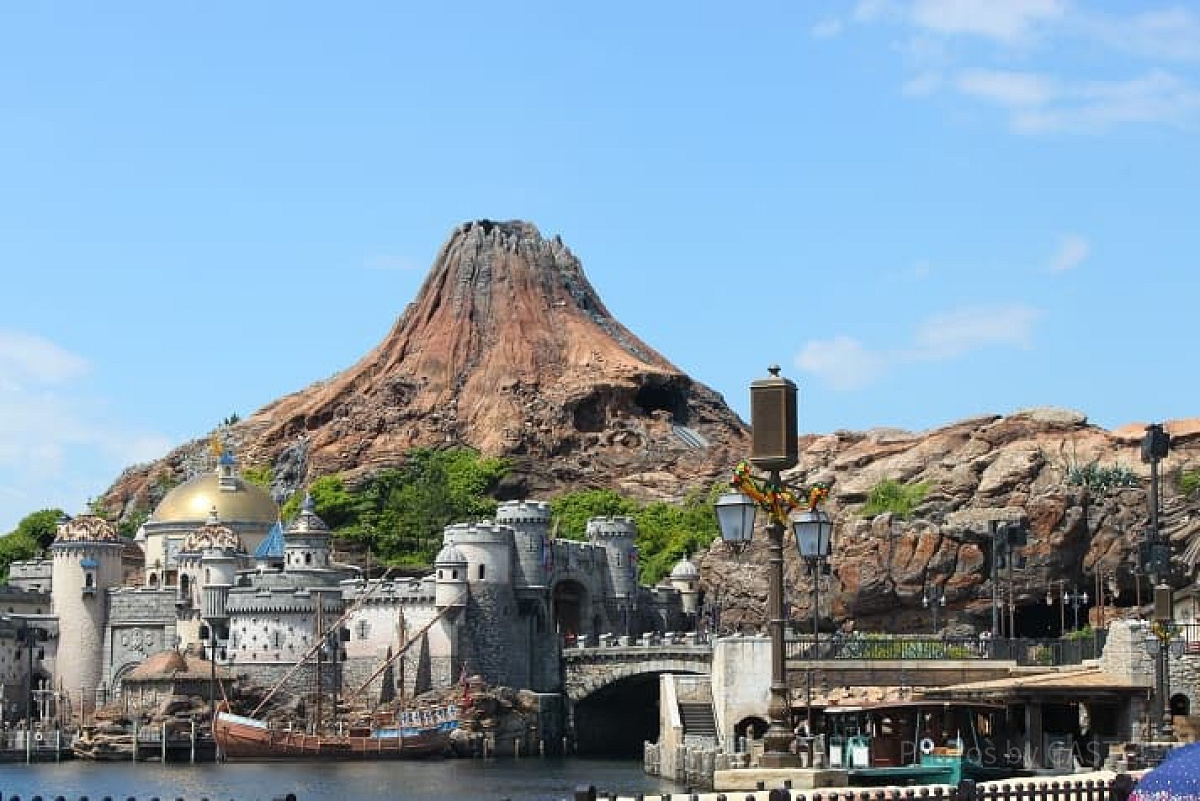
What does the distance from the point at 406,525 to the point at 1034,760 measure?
111m

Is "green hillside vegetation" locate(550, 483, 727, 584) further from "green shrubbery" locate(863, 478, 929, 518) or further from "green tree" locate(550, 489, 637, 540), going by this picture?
"green shrubbery" locate(863, 478, 929, 518)

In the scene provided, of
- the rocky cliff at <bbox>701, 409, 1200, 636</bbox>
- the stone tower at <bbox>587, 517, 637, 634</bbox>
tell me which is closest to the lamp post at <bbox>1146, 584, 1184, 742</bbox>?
the rocky cliff at <bbox>701, 409, 1200, 636</bbox>

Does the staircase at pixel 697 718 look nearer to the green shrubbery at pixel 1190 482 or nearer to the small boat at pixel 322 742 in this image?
the small boat at pixel 322 742

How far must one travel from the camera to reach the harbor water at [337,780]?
91.6 m

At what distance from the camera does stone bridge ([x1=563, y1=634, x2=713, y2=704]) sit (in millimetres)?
117812

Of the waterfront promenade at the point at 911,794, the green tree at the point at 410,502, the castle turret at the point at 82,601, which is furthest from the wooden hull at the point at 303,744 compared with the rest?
the waterfront promenade at the point at 911,794

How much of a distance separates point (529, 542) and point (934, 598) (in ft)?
91.5

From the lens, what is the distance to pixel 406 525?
577ft

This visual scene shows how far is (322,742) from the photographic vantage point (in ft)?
383

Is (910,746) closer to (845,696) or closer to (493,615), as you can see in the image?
(845,696)

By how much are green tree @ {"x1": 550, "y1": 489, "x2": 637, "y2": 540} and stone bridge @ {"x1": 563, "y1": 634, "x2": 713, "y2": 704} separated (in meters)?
36.9

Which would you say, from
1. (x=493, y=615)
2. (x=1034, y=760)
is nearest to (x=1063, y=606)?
(x=493, y=615)

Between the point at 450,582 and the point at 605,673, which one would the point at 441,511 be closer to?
the point at 450,582

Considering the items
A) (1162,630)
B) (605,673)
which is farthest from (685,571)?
(1162,630)
